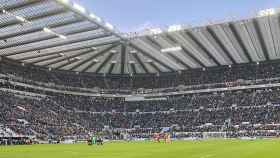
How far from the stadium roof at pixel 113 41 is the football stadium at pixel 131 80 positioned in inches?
6.8

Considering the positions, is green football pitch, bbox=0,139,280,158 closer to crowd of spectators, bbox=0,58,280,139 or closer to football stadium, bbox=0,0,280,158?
football stadium, bbox=0,0,280,158

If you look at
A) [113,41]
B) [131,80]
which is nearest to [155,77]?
[131,80]

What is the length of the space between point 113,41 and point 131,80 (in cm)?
3192

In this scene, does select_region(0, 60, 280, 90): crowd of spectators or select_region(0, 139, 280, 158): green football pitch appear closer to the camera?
select_region(0, 139, 280, 158): green football pitch

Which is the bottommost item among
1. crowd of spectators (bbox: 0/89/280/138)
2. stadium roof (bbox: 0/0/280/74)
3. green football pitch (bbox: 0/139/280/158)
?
green football pitch (bbox: 0/139/280/158)

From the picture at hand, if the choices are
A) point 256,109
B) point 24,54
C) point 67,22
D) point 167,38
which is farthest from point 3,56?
point 256,109

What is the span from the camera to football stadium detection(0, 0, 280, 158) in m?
60.6

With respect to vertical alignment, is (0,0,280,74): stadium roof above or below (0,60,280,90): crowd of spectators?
above

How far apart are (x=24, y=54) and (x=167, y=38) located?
2668cm

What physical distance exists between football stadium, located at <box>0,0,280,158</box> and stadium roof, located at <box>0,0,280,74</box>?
172 millimetres

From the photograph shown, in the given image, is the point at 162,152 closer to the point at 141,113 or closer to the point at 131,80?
the point at 141,113

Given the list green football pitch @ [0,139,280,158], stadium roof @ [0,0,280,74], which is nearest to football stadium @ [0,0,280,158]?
stadium roof @ [0,0,280,74]

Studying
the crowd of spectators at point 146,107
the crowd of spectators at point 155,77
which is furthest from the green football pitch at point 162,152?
the crowd of spectators at point 155,77

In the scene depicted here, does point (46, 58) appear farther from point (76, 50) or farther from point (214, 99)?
point (214, 99)
